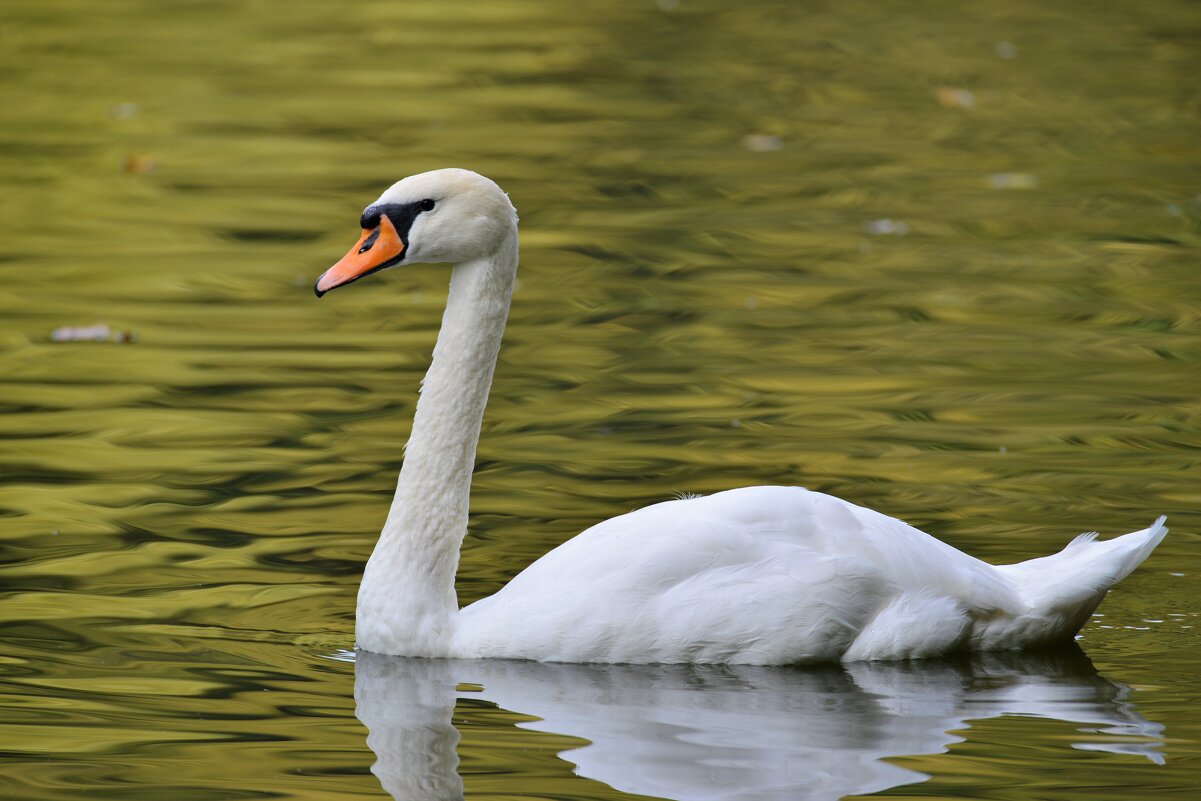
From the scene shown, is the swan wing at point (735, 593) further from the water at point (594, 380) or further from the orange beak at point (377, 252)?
the orange beak at point (377, 252)

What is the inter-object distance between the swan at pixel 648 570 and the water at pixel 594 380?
0.40ft

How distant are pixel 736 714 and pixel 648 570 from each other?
1.97 feet

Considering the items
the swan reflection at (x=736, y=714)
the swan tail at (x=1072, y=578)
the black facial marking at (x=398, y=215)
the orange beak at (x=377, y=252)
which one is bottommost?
the swan reflection at (x=736, y=714)

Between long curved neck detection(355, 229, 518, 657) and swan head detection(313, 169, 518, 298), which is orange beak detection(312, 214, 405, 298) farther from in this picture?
long curved neck detection(355, 229, 518, 657)

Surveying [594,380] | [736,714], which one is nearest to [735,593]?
[736,714]

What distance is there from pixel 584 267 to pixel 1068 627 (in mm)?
6775

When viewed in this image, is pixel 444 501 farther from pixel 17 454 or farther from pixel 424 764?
pixel 17 454

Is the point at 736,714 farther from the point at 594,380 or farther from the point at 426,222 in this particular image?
the point at 594,380

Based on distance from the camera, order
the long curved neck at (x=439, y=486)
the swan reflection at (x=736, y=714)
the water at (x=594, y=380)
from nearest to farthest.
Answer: the swan reflection at (x=736, y=714), the water at (x=594, y=380), the long curved neck at (x=439, y=486)

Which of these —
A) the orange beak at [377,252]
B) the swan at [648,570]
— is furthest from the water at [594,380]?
the orange beak at [377,252]

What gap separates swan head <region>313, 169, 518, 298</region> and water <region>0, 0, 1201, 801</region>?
4.21ft

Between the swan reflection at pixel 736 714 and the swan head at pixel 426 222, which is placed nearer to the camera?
the swan reflection at pixel 736 714

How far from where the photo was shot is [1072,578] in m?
7.17

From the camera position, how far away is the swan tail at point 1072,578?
717 centimetres
